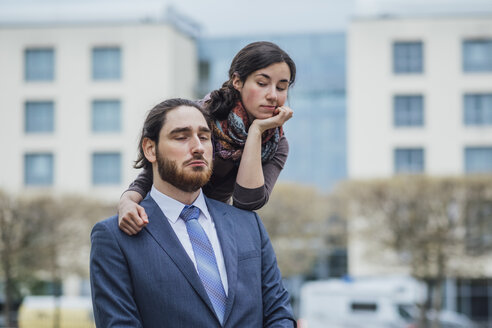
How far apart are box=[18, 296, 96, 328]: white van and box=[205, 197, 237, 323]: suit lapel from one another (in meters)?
24.7

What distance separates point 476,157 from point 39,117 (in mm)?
21956

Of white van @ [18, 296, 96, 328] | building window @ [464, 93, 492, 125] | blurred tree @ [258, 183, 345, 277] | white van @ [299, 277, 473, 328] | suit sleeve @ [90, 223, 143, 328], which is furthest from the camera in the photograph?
building window @ [464, 93, 492, 125]

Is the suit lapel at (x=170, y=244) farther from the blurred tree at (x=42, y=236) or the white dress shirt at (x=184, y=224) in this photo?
Answer: the blurred tree at (x=42, y=236)

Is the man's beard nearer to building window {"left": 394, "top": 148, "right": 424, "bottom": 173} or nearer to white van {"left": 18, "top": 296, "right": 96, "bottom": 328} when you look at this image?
white van {"left": 18, "top": 296, "right": 96, "bottom": 328}

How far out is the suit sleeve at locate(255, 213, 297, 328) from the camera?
3232 mm

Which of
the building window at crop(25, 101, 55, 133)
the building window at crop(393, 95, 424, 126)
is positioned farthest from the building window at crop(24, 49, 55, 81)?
the building window at crop(393, 95, 424, 126)

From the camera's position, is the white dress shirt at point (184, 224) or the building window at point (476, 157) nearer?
the white dress shirt at point (184, 224)

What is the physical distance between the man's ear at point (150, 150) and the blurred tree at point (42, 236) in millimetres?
25029

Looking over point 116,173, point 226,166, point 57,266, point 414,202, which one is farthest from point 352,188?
point 226,166

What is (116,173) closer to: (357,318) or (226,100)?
(357,318)

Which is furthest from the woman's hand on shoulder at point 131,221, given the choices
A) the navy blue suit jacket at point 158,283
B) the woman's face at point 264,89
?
the woman's face at point 264,89

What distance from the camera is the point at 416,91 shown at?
37844mm

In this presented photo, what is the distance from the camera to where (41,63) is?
39.7 metres

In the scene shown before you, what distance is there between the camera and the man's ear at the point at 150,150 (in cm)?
323
